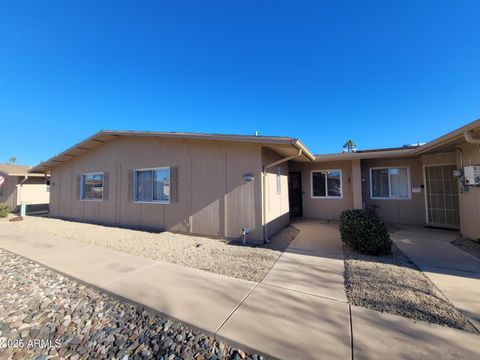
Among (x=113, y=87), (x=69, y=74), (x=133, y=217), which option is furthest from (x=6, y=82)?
(x=133, y=217)

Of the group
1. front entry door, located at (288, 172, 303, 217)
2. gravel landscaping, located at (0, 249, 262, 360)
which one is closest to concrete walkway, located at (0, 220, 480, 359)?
gravel landscaping, located at (0, 249, 262, 360)

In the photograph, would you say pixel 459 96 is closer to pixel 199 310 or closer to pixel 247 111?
pixel 247 111

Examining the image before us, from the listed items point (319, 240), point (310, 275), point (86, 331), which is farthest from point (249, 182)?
point (86, 331)

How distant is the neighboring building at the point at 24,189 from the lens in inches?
557

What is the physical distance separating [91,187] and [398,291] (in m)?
11.9

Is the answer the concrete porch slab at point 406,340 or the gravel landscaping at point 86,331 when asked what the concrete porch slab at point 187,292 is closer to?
the gravel landscaping at point 86,331

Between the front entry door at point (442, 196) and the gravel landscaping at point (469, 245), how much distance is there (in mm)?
1794

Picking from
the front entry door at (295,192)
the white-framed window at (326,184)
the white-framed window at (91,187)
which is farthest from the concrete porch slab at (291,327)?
the white-framed window at (91,187)

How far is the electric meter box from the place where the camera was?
512 centimetres

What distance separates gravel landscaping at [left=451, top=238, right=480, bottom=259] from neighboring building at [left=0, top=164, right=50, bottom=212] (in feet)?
67.2

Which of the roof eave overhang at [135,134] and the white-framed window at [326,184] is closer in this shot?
the roof eave overhang at [135,134]

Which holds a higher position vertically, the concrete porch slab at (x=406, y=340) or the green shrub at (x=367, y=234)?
the green shrub at (x=367, y=234)

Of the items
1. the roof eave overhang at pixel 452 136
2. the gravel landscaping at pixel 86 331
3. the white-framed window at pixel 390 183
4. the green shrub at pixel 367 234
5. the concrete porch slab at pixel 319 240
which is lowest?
the gravel landscaping at pixel 86 331

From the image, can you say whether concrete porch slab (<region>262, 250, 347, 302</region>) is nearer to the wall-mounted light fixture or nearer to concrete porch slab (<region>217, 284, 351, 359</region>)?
concrete porch slab (<region>217, 284, 351, 359</region>)
